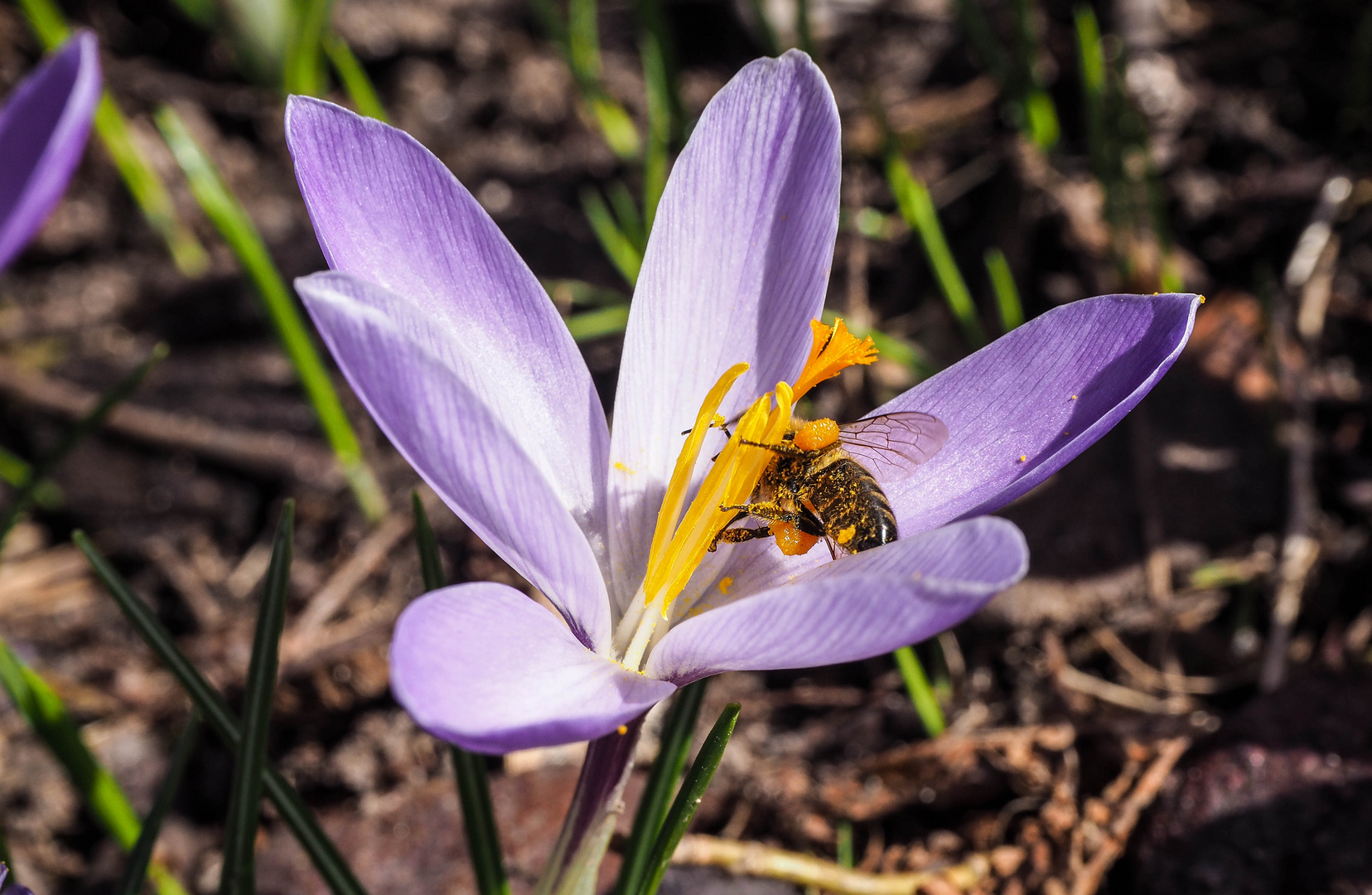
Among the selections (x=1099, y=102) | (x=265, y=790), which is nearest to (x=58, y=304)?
(x=265, y=790)

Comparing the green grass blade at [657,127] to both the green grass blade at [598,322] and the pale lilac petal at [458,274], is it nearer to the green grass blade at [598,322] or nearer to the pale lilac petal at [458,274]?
the green grass blade at [598,322]

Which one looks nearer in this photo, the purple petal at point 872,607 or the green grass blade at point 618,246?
the purple petal at point 872,607

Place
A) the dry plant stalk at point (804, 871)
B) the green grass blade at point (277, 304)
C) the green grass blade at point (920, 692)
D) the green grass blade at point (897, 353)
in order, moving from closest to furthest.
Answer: the dry plant stalk at point (804, 871) < the green grass blade at point (920, 692) < the green grass blade at point (277, 304) < the green grass blade at point (897, 353)

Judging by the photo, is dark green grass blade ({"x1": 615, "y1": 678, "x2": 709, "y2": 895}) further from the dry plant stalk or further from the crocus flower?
the dry plant stalk

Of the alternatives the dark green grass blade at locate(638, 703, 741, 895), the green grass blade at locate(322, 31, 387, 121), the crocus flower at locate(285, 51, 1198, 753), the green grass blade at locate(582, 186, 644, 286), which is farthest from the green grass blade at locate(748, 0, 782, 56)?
the dark green grass blade at locate(638, 703, 741, 895)

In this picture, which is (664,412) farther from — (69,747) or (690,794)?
(69,747)

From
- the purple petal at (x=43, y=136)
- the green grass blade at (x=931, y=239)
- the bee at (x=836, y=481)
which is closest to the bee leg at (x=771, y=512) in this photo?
the bee at (x=836, y=481)
